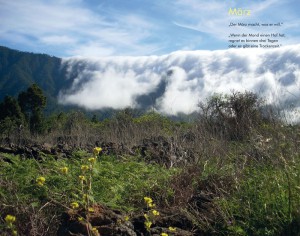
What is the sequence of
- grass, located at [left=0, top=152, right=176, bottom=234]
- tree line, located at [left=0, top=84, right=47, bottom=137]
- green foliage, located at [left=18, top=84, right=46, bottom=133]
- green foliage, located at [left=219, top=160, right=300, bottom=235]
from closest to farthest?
green foliage, located at [left=219, top=160, right=300, bottom=235], grass, located at [left=0, top=152, right=176, bottom=234], tree line, located at [left=0, top=84, right=47, bottom=137], green foliage, located at [left=18, top=84, right=46, bottom=133]

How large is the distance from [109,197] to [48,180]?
0.63 meters

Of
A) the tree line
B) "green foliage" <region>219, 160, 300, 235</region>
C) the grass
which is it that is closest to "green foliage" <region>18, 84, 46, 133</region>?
the tree line

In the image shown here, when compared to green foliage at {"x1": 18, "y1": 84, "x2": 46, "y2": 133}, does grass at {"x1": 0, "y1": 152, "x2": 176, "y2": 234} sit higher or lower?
lower

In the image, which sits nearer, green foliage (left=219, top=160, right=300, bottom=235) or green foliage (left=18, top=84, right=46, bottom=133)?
green foliage (left=219, top=160, right=300, bottom=235)

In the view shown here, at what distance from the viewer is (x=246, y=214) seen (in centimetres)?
369

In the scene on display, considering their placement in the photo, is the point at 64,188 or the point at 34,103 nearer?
the point at 64,188

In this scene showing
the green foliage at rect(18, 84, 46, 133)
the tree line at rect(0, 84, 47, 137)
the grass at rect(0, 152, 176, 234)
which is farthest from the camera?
the green foliage at rect(18, 84, 46, 133)

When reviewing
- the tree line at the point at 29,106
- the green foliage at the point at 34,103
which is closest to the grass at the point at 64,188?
the tree line at the point at 29,106

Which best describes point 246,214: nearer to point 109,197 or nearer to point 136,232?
point 136,232

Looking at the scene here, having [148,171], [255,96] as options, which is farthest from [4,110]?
[148,171]

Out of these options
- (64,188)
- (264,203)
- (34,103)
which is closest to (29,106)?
(34,103)

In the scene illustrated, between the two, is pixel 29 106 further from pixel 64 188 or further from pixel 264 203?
pixel 264 203

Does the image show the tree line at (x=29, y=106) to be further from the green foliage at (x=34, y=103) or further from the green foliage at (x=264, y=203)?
the green foliage at (x=264, y=203)

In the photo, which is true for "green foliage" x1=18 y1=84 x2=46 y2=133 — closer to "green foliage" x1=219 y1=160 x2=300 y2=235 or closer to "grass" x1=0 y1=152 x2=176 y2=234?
"grass" x1=0 y1=152 x2=176 y2=234
